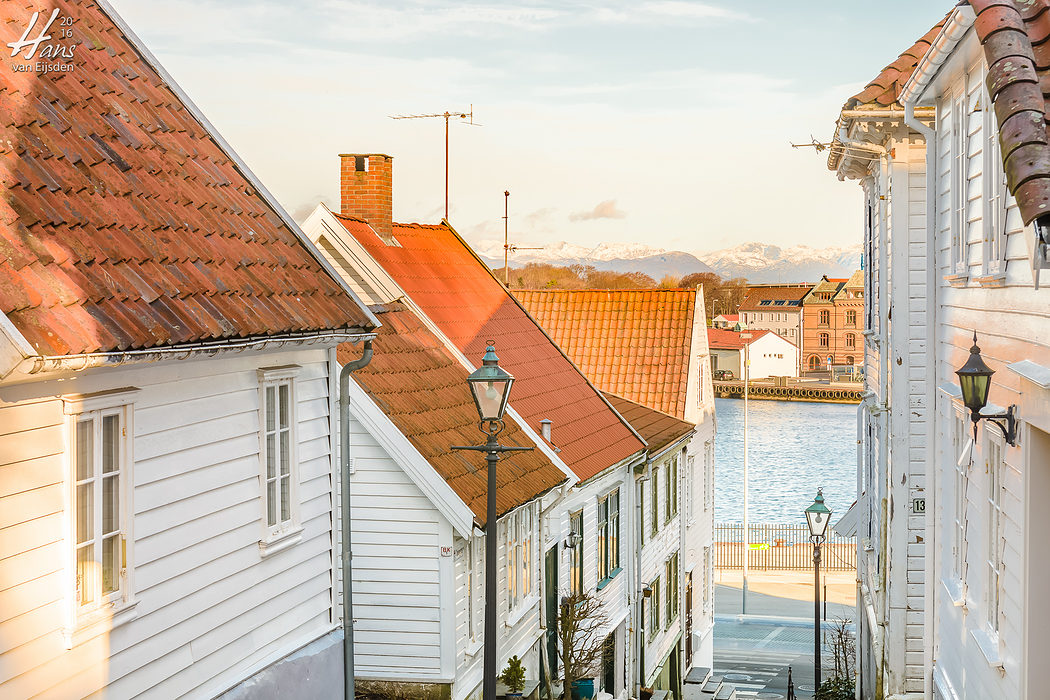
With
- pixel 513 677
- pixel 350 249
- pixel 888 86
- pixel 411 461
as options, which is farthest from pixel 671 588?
pixel 888 86

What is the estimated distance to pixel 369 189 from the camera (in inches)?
694

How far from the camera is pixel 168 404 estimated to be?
729 centimetres

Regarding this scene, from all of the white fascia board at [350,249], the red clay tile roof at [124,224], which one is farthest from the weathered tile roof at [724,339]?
the red clay tile roof at [124,224]

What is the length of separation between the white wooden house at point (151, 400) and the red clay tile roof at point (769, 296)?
165795 millimetres

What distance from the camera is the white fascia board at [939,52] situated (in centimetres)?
725

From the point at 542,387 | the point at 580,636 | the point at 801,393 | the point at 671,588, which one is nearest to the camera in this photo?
the point at 580,636

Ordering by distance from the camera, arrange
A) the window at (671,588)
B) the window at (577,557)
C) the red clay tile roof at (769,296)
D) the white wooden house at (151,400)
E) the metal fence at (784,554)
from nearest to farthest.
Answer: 1. the white wooden house at (151,400)
2. the window at (577,557)
3. the window at (671,588)
4. the metal fence at (784,554)
5. the red clay tile roof at (769,296)

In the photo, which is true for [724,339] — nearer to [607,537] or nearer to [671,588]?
[671,588]

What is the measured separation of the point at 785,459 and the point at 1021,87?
82577mm

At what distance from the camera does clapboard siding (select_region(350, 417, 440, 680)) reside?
42.3 feet

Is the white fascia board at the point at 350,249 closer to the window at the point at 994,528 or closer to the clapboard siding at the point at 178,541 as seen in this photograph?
the clapboard siding at the point at 178,541

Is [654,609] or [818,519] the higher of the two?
[818,519]

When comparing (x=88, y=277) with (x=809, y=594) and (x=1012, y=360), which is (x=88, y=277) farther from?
(x=809, y=594)

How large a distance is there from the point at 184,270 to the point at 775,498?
65.6 m
